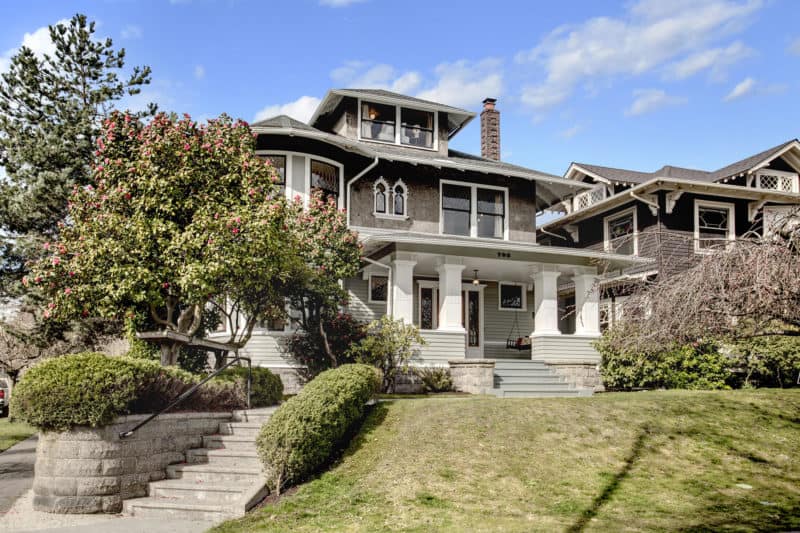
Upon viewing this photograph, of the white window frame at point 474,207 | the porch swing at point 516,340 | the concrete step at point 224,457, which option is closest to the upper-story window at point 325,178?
the white window frame at point 474,207

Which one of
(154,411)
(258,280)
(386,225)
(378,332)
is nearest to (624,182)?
(386,225)

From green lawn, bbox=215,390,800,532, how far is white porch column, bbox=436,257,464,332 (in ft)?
17.9

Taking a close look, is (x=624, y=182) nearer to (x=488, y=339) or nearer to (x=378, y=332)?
(x=488, y=339)

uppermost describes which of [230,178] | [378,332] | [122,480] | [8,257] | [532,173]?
[532,173]

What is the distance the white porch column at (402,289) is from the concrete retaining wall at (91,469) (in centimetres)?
889

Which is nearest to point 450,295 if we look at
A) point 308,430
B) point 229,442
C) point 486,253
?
point 486,253

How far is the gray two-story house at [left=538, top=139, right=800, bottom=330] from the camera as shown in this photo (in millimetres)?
24594

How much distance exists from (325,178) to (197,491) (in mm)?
11933

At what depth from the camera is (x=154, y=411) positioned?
34.9 ft

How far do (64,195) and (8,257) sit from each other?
2.40 m

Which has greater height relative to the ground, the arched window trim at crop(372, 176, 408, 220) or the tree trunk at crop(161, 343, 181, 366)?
the arched window trim at crop(372, 176, 408, 220)

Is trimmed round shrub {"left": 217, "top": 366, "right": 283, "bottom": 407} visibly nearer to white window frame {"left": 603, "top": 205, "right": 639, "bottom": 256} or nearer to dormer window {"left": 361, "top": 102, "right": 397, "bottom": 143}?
dormer window {"left": 361, "top": 102, "right": 397, "bottom": 143}

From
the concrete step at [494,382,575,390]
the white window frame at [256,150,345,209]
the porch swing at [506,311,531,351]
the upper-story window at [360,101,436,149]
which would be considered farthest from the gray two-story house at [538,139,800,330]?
the white window frame at [256,150,345,209]

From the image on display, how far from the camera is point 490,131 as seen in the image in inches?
1063
